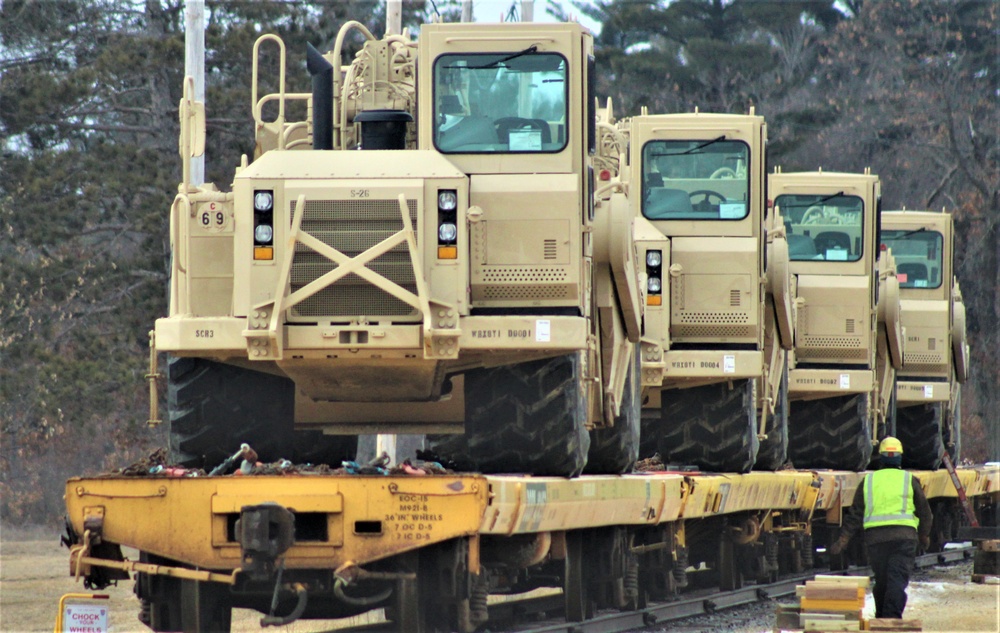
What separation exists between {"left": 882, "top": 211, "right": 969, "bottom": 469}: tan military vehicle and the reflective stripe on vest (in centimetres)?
1338

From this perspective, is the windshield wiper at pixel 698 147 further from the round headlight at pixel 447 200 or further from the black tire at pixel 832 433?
the round headlight at pixel 447 200

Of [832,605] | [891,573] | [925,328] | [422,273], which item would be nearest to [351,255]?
[422,273]

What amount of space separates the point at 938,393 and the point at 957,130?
20954mm

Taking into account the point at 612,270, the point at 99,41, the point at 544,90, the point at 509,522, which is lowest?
the point at 509,522

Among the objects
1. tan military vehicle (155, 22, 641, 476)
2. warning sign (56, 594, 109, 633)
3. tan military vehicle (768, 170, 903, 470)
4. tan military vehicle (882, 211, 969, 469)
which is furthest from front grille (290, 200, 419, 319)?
tan military vehicle (882, 211, 969, 469)

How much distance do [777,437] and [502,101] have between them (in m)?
9.87

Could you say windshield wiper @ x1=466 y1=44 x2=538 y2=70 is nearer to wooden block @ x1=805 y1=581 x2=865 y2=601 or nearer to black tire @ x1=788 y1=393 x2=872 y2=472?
wooden block @ x1=805 y1=581 x2=865 y2=601

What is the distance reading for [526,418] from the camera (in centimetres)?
1266

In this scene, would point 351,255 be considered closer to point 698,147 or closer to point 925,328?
point 698,147

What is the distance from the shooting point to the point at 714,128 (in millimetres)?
19875

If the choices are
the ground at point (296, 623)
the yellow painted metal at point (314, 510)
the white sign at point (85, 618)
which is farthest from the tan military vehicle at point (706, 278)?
the white sign at point (85, 618)

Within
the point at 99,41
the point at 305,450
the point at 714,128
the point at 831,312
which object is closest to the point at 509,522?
the point at 305,450

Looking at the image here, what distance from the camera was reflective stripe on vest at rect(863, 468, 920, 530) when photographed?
49.0ft

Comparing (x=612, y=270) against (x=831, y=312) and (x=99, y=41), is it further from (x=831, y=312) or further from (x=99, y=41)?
(x=99, y=41)
